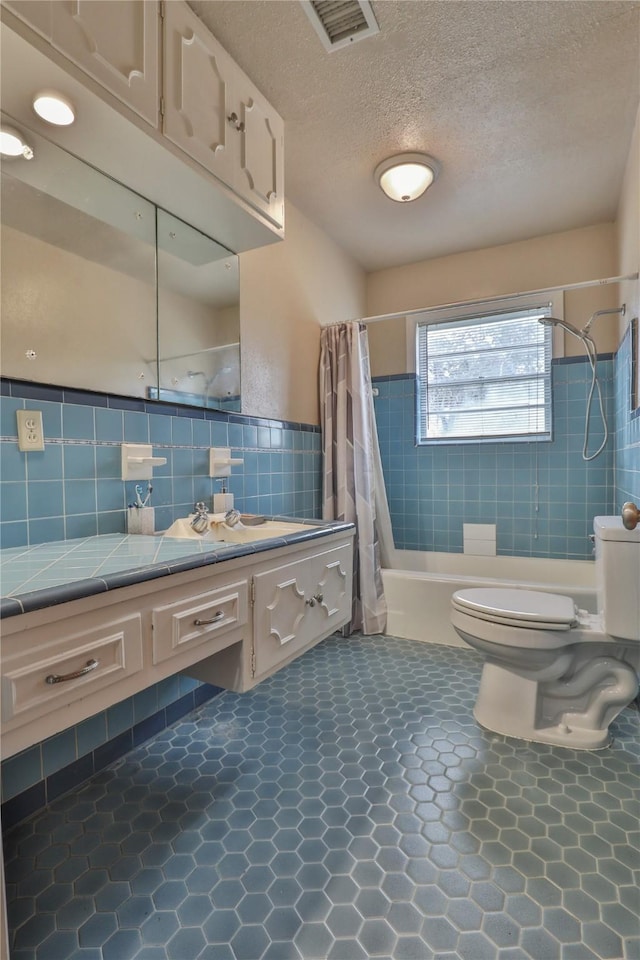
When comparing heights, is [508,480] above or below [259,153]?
below

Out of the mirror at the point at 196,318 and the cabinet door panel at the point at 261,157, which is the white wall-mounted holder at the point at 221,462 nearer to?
the mirror at the point at 196,318

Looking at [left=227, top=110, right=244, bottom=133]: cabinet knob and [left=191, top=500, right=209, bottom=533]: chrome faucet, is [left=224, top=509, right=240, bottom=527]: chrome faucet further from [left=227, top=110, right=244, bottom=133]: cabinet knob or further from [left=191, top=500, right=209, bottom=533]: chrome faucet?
[left=227, top=110, right=244, bottom=133]: cabinet knob

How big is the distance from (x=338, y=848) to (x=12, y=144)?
209 centimetres

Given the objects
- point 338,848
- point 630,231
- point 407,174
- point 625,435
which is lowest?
point 338,848

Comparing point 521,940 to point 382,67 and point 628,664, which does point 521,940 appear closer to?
point 628,664

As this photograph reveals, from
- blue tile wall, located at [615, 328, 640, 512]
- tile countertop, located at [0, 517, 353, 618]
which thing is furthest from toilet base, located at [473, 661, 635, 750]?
tile countertop, located at [0, 517, 353, 618]

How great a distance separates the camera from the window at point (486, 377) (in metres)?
2.96

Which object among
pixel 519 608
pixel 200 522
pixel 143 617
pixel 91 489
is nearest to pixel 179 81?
pixel 91 489

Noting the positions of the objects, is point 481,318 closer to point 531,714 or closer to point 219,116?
point 219,116

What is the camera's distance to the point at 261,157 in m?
1.70

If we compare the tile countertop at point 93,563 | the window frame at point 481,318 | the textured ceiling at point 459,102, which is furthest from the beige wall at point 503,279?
the tile countertop at point 93,563

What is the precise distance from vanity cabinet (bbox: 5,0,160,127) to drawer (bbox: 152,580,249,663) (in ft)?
4.23

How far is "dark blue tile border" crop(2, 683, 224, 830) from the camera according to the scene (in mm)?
1309

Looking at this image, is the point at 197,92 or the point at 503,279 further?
the point at 503,279
